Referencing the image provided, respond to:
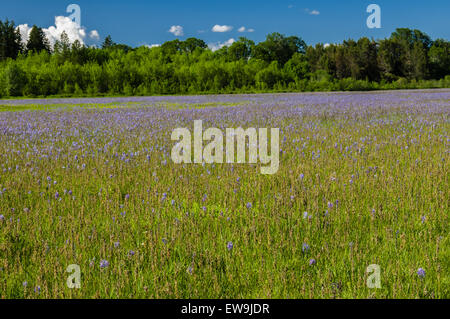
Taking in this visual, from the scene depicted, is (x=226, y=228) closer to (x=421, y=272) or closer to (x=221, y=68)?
(x=421, y=272)

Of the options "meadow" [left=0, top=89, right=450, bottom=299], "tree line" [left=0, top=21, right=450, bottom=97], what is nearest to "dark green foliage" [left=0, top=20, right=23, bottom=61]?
"tree line" [left=0, top=21, right=450, bottom=97]

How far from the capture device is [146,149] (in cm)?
666

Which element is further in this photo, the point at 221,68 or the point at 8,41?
the point at 8,41

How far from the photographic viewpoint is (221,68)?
193ft

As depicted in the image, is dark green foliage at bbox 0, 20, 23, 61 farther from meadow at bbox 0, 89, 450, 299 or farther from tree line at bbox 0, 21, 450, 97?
meadow at bbox 0, 89, 450, 299

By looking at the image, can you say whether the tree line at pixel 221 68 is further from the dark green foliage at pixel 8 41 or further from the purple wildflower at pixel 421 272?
the purple wildflower at pixel 421 272

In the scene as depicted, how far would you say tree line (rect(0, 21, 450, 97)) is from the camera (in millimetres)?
51188

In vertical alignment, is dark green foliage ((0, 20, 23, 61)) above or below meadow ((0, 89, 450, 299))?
above

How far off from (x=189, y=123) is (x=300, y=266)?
30.7 feet

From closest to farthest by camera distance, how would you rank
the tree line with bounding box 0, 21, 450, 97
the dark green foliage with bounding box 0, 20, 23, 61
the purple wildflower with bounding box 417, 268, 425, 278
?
the purple wildflower with bounding box 417, 268, 425, 278 < the tree line with bounding box 0, 21, 450, 97 < the dark green foliage with bounding box 0, 20, 23, 61

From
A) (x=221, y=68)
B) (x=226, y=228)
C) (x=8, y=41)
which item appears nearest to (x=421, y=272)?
(x=226, y=228)

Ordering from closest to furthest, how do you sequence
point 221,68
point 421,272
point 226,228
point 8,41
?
point 421,272 < point 226,228 < point 221,68 < point 8,41
